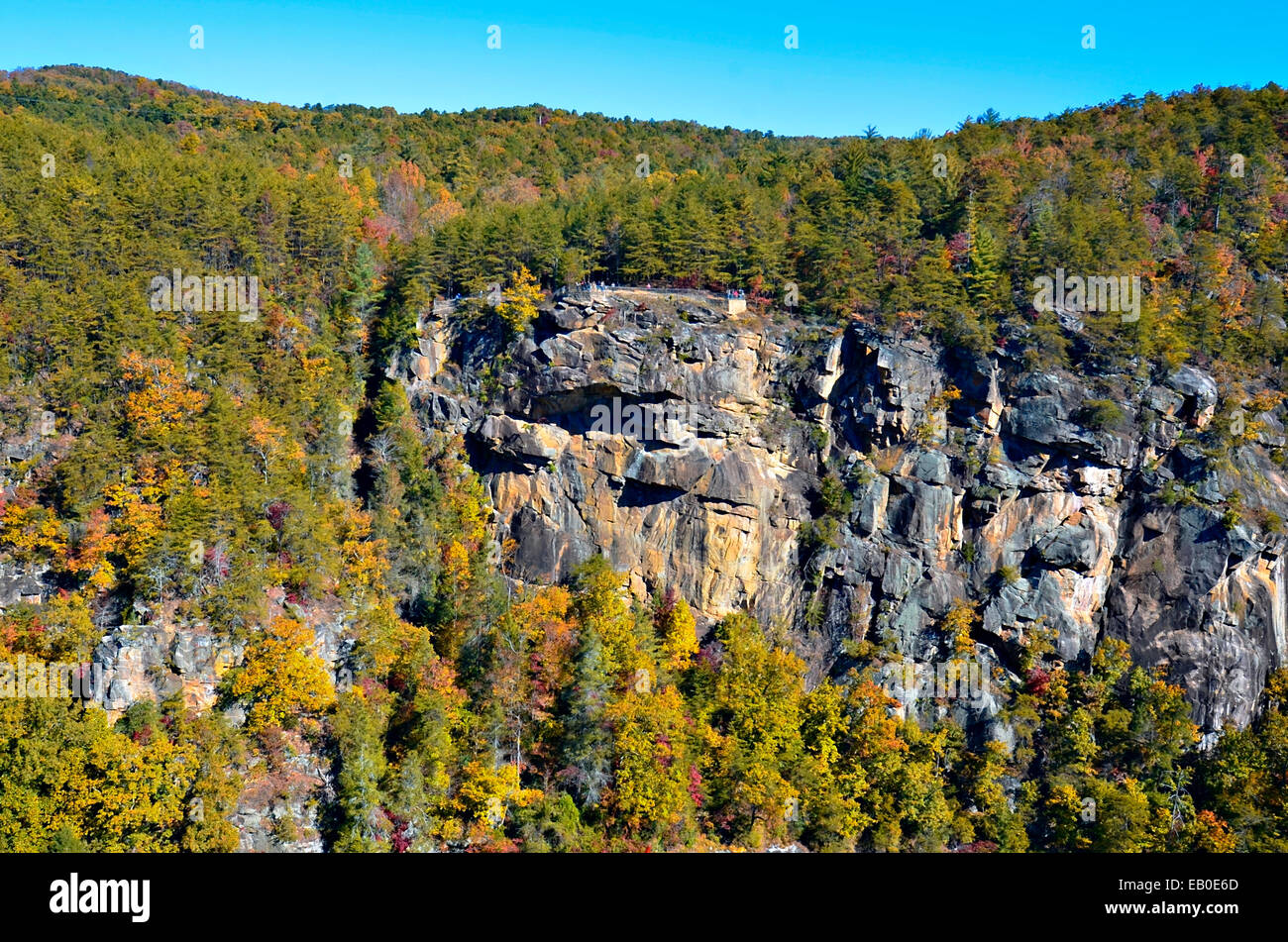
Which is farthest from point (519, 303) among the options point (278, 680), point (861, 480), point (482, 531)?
point (278, 680)

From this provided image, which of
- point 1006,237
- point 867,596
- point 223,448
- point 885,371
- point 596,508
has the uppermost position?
point 1006,237

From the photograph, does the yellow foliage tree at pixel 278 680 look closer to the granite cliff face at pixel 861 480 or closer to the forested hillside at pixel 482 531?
the forested hillside at pixel 482 531

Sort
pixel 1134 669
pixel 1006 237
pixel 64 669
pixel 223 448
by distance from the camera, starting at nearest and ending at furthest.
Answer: pixel 64 669
pixel 223 448
pixel 1134 669
pixel 1006 237

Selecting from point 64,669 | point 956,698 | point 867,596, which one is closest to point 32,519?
point 64,669

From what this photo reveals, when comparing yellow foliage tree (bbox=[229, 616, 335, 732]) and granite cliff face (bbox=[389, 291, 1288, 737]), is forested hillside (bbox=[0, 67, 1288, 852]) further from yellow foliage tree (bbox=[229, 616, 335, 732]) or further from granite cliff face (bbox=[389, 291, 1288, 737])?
granite cliff face (bbox=[389, 291, 1288, 737])

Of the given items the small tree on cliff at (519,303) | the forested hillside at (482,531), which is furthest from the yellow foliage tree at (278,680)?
the small tree on cliff at (519,303)
